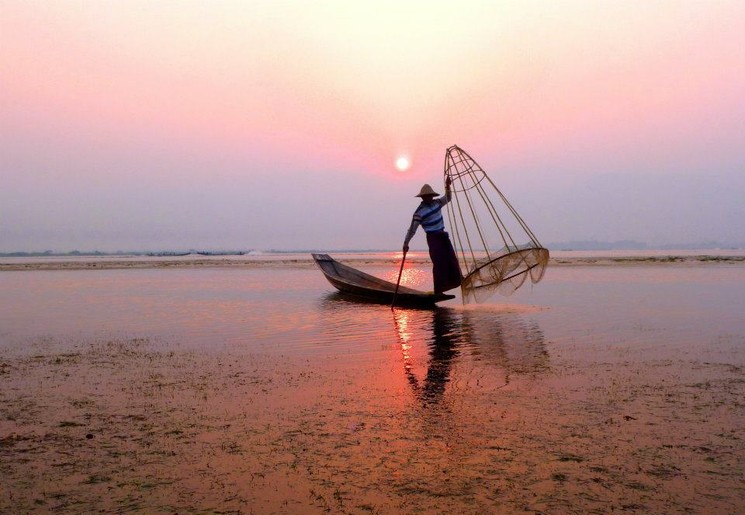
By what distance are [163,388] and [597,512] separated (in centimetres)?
502

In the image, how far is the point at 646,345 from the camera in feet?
29.6

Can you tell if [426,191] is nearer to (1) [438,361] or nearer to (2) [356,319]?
(2) [356,319]

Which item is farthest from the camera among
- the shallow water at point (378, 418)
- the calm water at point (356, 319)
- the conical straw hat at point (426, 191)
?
the conical straw hat at point (426, 191)

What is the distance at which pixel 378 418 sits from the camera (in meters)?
5.17

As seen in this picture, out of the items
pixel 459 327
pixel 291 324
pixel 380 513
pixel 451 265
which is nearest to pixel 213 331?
pixel 291 324

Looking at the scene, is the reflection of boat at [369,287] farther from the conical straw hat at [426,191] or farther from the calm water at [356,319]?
the conical straw hat at [426,191]

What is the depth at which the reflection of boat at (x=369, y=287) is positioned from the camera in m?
15.5

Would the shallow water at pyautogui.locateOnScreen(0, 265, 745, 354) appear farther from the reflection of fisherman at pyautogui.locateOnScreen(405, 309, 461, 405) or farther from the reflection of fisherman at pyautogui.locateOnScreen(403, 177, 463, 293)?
the reflection of fisherman at pyautogui.locateOnScreen(403, 177, 463, 293)

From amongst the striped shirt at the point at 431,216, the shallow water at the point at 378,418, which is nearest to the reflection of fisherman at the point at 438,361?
the shallow water at the point at 378,418

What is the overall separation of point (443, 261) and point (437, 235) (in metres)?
0.71

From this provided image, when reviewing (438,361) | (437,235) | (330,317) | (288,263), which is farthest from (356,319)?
(288,263)

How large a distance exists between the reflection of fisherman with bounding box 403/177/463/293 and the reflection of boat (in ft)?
2.74

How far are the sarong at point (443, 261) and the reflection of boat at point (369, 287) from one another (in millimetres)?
720

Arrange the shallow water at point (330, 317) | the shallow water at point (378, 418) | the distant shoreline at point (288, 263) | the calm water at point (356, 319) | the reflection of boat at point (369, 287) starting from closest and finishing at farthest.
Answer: the shallow water at point (378, 418) < the calm water at point (356, 319) < the shallow water at point (330, 317) < the reflection of boat at point (369, 287) < the distant shoreline at point (288, 263)
